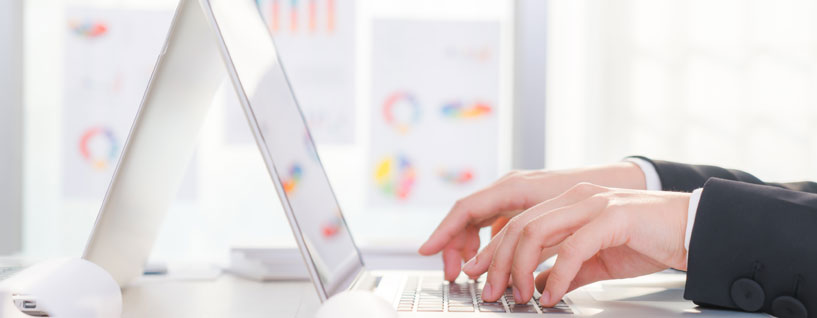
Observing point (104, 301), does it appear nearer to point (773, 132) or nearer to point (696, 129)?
point (696, 129)

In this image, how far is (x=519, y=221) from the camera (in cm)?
73

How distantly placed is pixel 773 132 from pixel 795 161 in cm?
16

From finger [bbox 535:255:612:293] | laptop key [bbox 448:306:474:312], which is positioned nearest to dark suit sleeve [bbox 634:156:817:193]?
finger [bbox 535:255:612:293]

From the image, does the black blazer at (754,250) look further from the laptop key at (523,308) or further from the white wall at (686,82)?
the white wall at (686,82)

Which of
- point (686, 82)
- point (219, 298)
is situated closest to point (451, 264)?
point (219, 298)

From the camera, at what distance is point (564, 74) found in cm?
261

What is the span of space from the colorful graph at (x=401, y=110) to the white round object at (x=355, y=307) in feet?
6.92

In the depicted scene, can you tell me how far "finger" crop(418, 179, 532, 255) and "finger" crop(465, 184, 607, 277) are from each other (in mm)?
169

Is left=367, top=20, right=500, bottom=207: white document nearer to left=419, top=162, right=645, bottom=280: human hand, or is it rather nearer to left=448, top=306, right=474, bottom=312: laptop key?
left=419, top=162, right=645, bottom=280: human hand

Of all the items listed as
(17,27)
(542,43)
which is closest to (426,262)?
(542,43)

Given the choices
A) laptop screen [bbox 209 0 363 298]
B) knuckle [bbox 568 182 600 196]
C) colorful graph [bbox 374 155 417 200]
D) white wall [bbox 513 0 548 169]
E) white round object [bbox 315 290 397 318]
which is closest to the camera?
white round object [bbox 315 290 397 318]

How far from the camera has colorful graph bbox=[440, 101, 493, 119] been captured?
8.66ft

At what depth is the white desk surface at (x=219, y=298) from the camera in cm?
79

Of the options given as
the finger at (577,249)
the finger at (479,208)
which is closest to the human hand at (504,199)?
the finger at (479,208)
